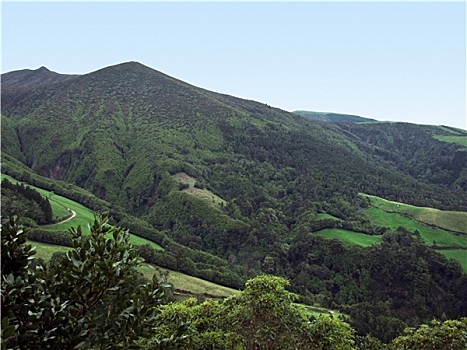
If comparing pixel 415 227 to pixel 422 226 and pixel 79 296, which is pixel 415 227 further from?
pixel 79 296

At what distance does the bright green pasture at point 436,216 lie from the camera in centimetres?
10654

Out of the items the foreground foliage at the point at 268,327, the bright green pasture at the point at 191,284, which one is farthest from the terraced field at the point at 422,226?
the foreground foliage at the point at 268,327

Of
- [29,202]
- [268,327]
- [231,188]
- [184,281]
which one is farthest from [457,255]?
[268,327]

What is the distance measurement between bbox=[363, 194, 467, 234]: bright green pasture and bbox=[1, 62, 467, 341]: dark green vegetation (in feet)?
18.0

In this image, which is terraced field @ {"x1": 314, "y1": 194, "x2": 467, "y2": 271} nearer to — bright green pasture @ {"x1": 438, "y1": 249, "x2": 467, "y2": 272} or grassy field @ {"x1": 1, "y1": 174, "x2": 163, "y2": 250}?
bright green pasture @ {"x1": 438, "y1": 249, "x2": 467, "y2": 272}

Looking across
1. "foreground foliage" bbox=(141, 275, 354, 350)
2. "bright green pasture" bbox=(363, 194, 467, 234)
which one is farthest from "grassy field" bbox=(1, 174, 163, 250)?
"bright green pasture" bbox=(363, 194, 467, 234)

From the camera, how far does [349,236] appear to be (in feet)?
327

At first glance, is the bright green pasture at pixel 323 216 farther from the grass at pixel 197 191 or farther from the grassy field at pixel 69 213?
the grassy field at pixel 69 213

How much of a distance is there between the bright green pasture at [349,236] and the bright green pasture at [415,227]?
1229 cm

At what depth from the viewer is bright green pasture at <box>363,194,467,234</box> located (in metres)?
107

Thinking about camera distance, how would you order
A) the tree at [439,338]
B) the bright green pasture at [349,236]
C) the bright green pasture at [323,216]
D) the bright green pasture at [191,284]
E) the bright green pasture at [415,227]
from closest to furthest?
the tree at [439,338], the bright green pasture at [191,284], the bright green pasture at [349,236], the bright green pasture at [415,227], the bright green pasture at [323,216]

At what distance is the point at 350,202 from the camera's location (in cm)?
12694

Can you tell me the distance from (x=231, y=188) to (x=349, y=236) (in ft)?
139

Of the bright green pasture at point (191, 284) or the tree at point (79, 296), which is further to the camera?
the bright green pasture at point (191, 284)
